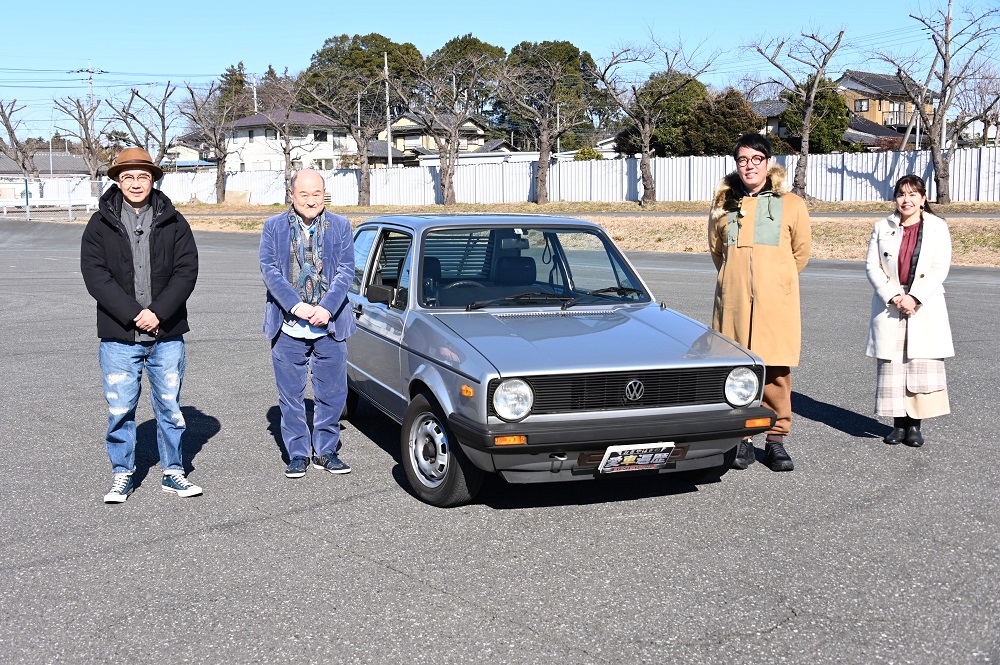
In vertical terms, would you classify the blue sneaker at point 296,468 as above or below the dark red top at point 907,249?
below

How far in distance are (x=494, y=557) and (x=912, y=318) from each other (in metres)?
3.79

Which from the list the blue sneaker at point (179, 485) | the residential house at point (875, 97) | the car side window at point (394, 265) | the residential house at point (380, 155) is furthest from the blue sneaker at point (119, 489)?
the residential house at point (380, 155)

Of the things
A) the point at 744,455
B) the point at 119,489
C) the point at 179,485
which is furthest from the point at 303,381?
the point at 744,455

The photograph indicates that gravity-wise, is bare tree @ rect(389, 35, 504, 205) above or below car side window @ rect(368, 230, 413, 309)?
above

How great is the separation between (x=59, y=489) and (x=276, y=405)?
7.91 ft

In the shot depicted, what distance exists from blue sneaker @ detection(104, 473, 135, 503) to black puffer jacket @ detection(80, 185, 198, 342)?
0.77 metres

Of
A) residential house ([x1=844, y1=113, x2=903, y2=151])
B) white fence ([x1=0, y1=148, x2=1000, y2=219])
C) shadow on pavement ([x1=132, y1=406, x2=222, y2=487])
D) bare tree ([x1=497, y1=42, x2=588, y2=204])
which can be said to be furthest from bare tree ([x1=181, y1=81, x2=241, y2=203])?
shadow on pavement ([x1=132, y1=406, x2=222, y2=487])

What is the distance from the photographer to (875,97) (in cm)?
7381

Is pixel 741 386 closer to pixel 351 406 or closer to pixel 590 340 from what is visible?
pixel 590 340

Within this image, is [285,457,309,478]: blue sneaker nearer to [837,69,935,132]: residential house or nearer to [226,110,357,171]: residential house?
[837,69,935,132]: residential house

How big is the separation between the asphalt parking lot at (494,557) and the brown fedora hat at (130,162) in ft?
5.88

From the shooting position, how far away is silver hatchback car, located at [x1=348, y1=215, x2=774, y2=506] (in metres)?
5.00

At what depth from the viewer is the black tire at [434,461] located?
5316 millimetres

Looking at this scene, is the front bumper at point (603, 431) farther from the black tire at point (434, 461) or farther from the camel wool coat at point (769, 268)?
the camel wool coat at point (769, 268)
